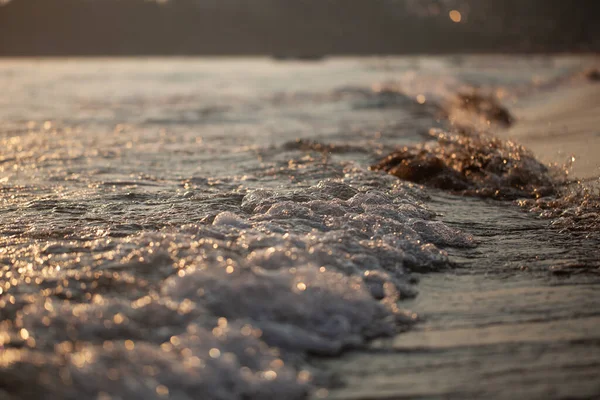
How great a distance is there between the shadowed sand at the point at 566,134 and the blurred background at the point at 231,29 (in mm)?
71023

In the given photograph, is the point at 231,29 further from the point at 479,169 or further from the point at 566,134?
the point at 479,169

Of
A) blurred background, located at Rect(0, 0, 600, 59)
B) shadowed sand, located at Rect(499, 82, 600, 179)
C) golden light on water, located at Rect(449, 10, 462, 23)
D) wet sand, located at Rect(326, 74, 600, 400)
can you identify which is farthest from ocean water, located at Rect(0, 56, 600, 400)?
blurred background, located at Rect(0, 0, 600, 59)

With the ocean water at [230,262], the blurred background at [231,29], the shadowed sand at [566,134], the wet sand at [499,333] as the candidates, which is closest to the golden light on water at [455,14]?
the blurred background at [231,29]

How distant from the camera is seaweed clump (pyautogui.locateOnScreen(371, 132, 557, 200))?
6973mm

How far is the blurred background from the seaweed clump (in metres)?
→ 78.8

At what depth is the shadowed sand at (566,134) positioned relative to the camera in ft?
→ 26.0

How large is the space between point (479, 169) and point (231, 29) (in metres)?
124

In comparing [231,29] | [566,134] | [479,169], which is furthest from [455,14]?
[231,29]

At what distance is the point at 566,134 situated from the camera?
10656mm

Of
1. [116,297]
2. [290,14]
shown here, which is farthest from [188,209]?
[290,14]

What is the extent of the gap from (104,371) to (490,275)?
2593mm

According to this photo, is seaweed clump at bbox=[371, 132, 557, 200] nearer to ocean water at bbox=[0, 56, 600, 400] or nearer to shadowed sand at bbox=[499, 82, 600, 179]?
ocean water at bbox=[0, 56, 600, 400]

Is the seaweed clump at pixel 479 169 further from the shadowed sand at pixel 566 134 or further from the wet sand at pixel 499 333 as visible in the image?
the wet sand at pixel 499 333

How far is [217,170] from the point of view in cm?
840
